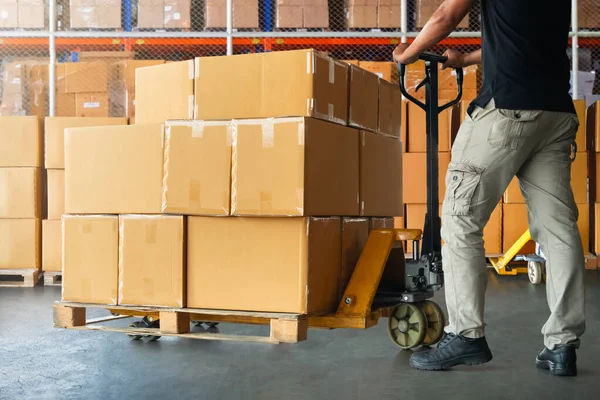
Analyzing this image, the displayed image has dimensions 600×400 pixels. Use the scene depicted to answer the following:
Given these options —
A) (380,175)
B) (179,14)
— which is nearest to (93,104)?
(179,14)

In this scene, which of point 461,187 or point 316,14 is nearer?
point 461,187

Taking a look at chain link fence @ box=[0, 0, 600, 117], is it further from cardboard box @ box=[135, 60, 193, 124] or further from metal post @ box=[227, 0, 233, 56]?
cardboard box @ box=[135, 60, 193, 124]

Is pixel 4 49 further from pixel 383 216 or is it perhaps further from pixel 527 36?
pixel 527 36

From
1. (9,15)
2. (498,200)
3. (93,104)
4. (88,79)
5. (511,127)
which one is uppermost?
(9,15)

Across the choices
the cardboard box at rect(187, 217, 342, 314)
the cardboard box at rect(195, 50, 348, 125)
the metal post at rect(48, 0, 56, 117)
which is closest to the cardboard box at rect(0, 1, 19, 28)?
the metal post at rect(48, 0, 56, 117)

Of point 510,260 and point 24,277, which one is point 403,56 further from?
point 24,277

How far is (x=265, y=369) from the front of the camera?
283 centimetres

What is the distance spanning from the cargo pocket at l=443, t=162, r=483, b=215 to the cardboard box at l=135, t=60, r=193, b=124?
1.15 m

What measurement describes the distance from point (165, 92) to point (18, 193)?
383 centimetres

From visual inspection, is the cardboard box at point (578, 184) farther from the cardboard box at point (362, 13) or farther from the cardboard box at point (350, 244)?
the cardboard box at point (350, 244)

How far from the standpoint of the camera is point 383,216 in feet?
11.4

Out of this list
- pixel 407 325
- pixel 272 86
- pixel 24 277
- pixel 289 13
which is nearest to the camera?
pixel 272 86

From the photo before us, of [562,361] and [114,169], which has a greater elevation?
[114,169]

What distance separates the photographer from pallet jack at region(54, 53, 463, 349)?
→ 2.83 meters
